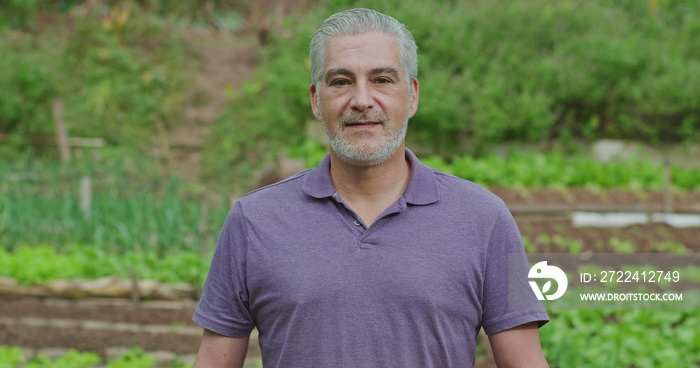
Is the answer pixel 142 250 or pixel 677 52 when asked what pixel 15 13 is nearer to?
pixel 142 250

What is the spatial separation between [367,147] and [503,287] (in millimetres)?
417

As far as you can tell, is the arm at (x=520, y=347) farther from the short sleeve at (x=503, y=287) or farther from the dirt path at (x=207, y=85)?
the dirt path at (x=207, y=85)

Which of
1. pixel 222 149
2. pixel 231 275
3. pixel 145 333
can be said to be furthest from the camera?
pixel 222 149

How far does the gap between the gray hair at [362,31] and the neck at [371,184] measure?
Answer: 194 mm

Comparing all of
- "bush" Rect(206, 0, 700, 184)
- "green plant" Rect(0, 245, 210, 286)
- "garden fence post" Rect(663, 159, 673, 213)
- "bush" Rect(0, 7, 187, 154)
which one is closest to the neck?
"green plant" Rect(0, 245, 210, 286)

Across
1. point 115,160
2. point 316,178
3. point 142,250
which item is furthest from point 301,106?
point 316,178

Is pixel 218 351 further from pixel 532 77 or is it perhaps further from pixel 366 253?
pixel 532 77

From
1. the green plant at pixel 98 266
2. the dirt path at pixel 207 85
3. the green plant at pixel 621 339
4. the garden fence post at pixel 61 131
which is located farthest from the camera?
the dirt path at pixel 207 85

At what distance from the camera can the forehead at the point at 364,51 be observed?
5.69 ft

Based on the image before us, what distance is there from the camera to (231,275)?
176 centimetres

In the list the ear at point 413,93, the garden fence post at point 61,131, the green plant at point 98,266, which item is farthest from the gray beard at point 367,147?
the garden fence post at point 61,131

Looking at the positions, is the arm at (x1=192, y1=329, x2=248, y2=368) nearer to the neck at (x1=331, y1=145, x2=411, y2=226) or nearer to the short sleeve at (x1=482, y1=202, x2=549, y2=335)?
the neck at (x1=331, y1=145, x2=411, y2=226)

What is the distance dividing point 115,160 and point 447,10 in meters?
5.67

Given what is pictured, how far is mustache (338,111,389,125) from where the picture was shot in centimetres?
174
